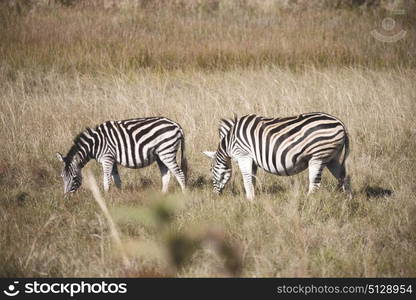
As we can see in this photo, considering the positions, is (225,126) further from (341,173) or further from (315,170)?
(341,173)

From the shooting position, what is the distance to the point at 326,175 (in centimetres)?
586

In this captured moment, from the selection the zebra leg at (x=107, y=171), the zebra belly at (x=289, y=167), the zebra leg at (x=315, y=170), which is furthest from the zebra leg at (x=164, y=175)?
the zebra leg at (x=315, y=170)

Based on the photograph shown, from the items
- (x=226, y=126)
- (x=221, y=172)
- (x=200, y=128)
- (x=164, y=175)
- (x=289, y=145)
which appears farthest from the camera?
(x=200, y=128)

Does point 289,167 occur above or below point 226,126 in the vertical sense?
below

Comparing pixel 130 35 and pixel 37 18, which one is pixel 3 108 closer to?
pixel 130 35

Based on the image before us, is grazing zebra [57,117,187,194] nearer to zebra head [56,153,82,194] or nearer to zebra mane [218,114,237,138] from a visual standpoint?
zebra head [56,153,82,194]

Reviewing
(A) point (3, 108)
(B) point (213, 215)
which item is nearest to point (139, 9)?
(A) point (3, 108)

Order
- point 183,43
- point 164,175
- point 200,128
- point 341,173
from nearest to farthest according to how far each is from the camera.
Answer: point 341,173
point 164,175
point 200,128
point 183,43

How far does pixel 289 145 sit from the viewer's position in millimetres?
4691

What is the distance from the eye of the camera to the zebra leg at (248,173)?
4.95 meters

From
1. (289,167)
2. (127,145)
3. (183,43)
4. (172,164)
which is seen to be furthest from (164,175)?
(183,43)

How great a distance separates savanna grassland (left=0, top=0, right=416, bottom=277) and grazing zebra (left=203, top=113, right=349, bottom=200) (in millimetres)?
299

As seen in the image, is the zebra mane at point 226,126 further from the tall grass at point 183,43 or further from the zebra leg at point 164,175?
the tall grass at point 183,43

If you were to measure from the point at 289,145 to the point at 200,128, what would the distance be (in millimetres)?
2799
